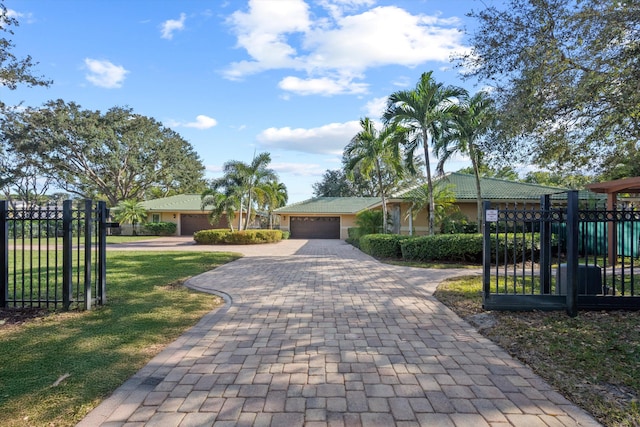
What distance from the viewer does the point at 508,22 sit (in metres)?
8.30

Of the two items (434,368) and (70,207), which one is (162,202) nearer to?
(70,207)

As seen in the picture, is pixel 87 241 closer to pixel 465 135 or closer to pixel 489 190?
pixel 465 135

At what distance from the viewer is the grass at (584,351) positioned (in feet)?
10.4

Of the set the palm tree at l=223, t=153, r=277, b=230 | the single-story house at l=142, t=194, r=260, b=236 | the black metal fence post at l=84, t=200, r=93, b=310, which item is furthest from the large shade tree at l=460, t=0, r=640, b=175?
the single-story house at l=142, t=194, r=260, b=236

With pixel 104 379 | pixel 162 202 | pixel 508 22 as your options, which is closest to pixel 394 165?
pixel 508 22

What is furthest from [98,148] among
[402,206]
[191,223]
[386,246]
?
[386,246]

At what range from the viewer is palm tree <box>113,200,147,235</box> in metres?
33.7

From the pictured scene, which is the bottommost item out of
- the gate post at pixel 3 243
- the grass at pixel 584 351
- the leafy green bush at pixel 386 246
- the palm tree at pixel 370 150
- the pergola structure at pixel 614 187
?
the grass at pixel 584 351

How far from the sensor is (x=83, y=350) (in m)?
4.29

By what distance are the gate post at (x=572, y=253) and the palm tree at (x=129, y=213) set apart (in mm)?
34405

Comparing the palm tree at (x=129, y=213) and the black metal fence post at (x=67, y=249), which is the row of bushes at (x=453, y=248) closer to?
the black metal fence post at (x=67, y=249)

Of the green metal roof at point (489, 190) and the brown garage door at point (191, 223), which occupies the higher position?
the green metal roof at point (489, 190)

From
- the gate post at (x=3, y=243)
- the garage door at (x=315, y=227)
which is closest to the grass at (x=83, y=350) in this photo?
the gate post at (x=3, y=243)

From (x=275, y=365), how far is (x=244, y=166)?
795 inches
